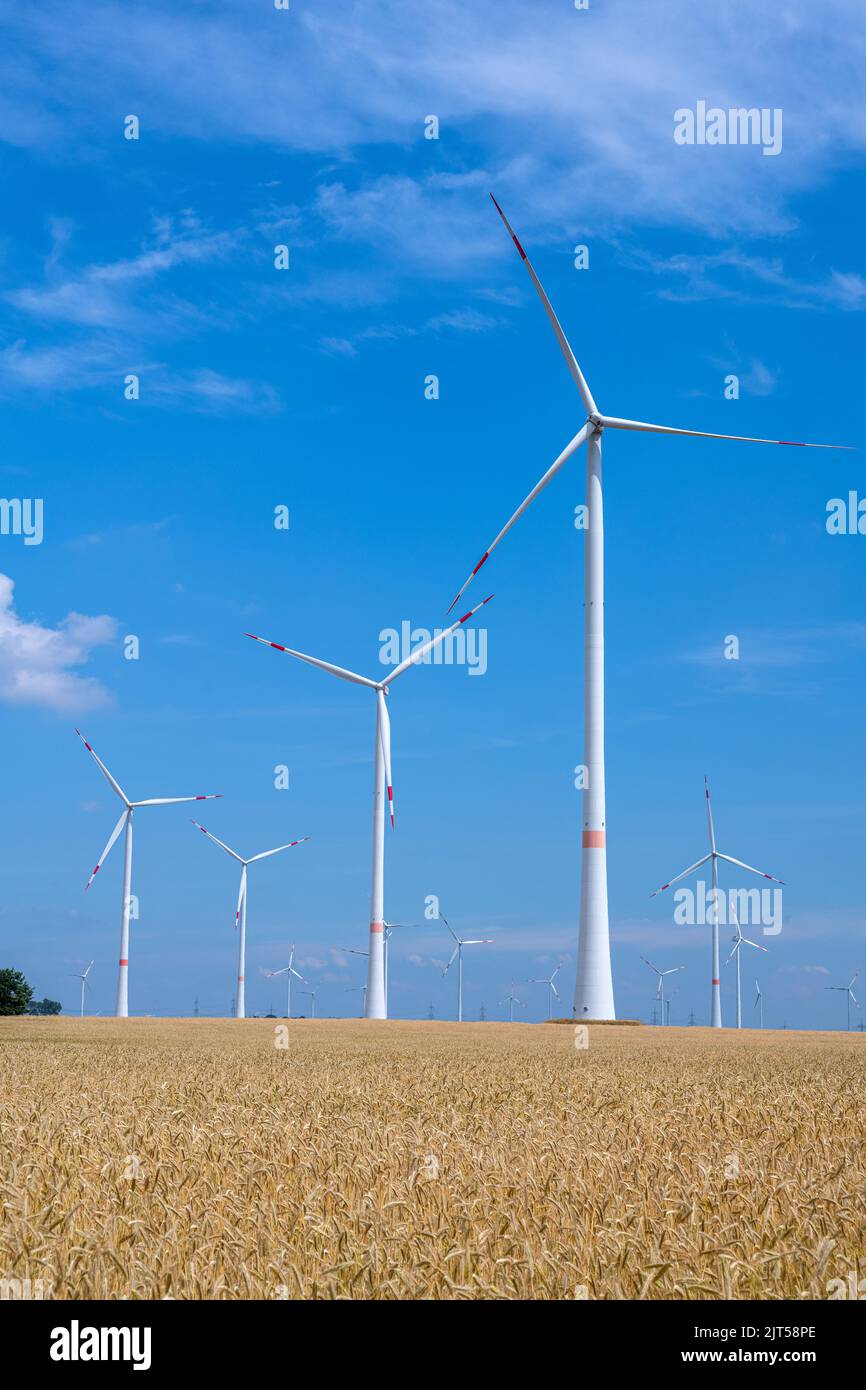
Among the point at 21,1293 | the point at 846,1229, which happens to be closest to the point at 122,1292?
the point at 21,1293

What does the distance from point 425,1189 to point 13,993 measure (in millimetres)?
141956

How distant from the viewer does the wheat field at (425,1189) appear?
6.27 metres

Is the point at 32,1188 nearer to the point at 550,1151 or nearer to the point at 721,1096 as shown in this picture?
the point at 550,1151

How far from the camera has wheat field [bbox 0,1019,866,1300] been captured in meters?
6.27

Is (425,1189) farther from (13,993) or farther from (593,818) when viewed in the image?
(13,993)

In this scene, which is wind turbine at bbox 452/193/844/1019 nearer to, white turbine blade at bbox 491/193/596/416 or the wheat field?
white turbine blade at bbox 491/193/596/416

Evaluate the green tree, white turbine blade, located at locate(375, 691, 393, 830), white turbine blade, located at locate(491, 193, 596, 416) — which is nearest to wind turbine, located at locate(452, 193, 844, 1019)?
white turbine blade, located at locate(491, 193, 596, 416)

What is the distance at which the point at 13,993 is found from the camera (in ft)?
458

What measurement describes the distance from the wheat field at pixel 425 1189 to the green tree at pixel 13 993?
422ft

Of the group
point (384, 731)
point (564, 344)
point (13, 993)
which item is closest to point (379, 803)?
point (384, 731)

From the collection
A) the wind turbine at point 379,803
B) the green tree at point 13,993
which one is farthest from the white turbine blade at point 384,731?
the green tree at point 13,993

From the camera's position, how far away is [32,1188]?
885 centimetres

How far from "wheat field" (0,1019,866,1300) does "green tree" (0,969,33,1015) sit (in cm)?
12849

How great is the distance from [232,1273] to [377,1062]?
19.0 meters
